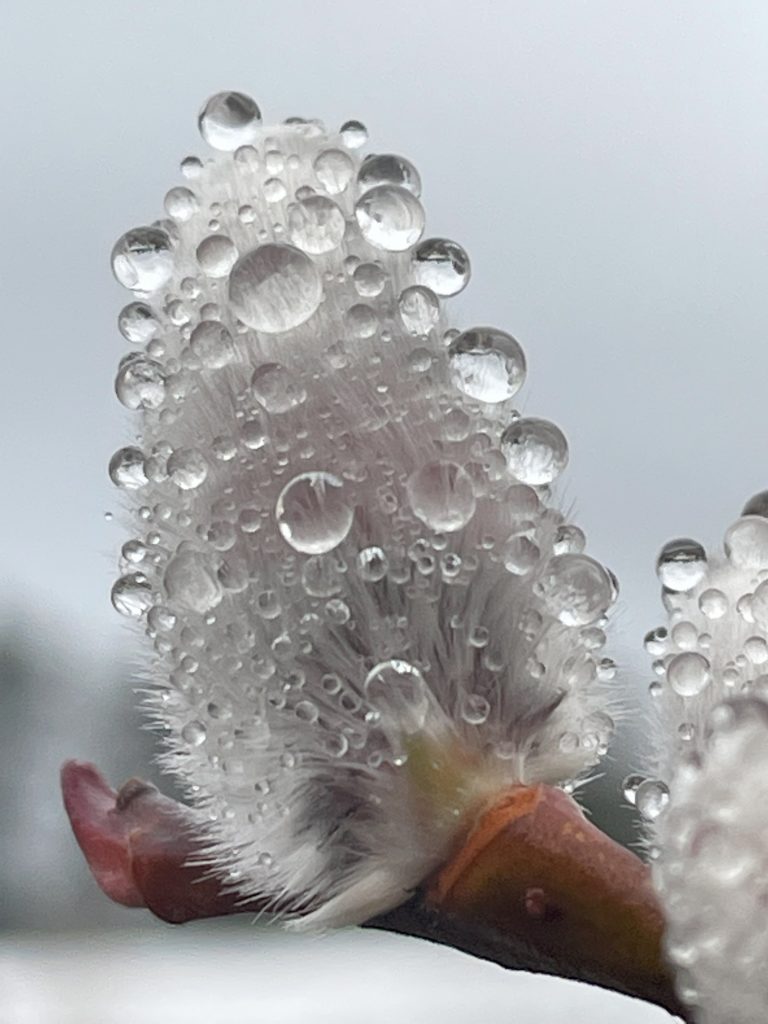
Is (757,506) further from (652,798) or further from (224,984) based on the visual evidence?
(224,984)

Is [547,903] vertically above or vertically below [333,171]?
below

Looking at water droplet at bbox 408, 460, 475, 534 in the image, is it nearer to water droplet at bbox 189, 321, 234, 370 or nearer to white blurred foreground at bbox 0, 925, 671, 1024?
water droplet at bbox 189, 321, 234, 370

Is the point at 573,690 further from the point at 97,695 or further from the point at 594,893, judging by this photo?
the point at 97,695

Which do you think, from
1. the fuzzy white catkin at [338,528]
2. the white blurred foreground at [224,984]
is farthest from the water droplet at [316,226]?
the white blurred foreground at [224,984]

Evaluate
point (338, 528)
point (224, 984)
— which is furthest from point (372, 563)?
point (224, 984)

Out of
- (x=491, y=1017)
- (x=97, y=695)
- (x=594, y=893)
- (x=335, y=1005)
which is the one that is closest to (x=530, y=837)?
(x=594, y=893)

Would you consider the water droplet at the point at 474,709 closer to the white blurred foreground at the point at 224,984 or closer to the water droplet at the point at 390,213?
the water droplet at the point at 390,213
